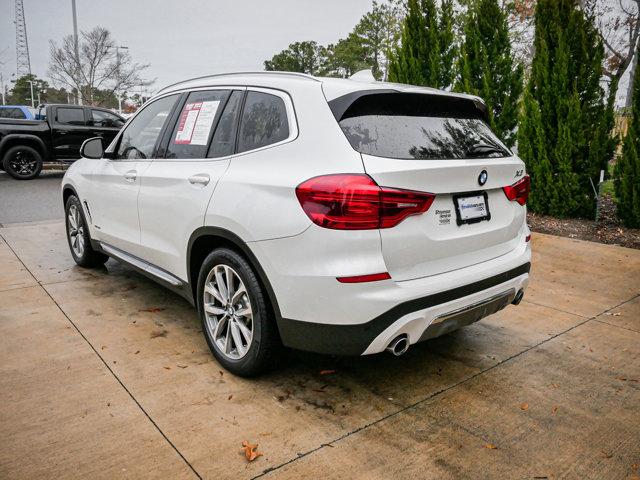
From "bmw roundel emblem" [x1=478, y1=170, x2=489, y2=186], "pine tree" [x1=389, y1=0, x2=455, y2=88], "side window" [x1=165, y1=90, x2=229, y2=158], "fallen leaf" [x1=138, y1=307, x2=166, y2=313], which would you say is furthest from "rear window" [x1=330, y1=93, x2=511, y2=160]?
"pine tree" [x1=389, y1=0, x2=455, y2=88]

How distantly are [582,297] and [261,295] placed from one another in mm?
3386

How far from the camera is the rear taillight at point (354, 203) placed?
2445 millimetres

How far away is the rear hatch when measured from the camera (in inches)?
101

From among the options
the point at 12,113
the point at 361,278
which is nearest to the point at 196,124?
the point at 361,278

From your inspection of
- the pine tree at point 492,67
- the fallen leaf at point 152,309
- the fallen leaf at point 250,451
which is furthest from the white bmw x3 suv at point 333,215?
the pine tree at point 492,67

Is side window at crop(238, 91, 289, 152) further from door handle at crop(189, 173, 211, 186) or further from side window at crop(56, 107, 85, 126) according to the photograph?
side window at crop(56, 107, 85, 126)

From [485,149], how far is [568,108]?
573cm

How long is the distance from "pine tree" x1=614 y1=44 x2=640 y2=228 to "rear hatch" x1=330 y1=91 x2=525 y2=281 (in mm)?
4964

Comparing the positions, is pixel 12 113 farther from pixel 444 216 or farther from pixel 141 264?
pixel 444 216

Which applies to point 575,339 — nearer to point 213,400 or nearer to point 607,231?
point 213,400

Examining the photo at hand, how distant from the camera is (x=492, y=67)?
9281mm

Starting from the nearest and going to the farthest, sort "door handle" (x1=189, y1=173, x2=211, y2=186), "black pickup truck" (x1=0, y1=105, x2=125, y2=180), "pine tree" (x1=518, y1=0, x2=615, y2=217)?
"door handle" (x1=189, y1=173, x2=211, y2=186) < "pine tree" (x1=518, y1=0, x2=615, y2=217) < "black pickup truck" (x1=0, y1=105, x2=125, y2=180)

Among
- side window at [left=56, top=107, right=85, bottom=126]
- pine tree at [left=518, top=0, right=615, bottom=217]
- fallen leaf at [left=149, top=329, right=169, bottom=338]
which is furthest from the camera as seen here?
side window at [left=56, top=107, right=85, bottom=126]

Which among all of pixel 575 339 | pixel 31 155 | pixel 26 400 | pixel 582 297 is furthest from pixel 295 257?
pixel 31 155
